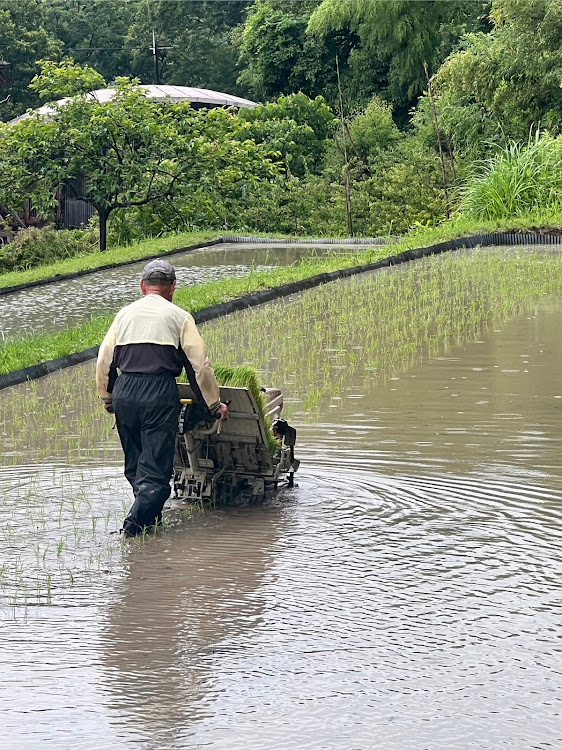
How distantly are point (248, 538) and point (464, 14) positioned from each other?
1554 inches

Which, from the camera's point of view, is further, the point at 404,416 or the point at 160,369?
the point at 404,416

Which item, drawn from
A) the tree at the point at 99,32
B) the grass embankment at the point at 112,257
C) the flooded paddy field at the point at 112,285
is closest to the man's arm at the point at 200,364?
the flooded paddy field at the point at 112,285

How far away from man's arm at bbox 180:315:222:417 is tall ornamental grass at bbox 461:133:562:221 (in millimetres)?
18285

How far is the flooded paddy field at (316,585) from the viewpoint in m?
4.67

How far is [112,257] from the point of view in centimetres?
2344

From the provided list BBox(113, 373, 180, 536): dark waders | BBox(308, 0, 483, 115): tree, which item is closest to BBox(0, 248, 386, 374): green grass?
BBox(113, 373, 180, 536): dark waders

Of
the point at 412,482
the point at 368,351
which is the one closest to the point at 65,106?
the point at 368,351

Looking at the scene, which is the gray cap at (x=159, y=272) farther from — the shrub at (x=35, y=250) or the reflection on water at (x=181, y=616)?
the shrub at (x=35, y=250)

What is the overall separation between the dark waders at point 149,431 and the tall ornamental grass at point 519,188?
18441 mm

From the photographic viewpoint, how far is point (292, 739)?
4461 millimetres

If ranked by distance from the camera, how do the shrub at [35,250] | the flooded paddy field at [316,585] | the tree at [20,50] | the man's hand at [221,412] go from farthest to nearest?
the tree at [20,50]
the shrub at [35,250]
the man's hand at [221,412]
the flooded paddy field at [316,585]

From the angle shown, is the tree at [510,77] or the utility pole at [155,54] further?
the utility pole at [155,54]

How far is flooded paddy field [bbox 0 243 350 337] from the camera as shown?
53.9ft

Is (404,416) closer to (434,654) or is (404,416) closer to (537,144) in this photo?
(434,654)
